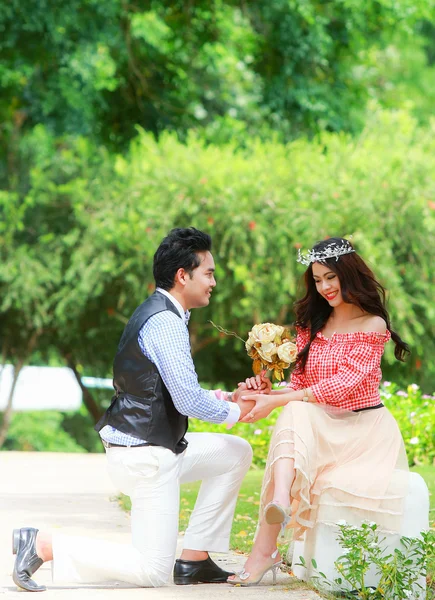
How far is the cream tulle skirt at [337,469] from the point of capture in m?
4.63

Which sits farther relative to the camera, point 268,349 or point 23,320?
point 23,320

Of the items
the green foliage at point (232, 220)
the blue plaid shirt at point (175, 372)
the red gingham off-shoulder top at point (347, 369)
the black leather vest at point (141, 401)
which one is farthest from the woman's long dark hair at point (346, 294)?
the green foliage at point (232, 220)

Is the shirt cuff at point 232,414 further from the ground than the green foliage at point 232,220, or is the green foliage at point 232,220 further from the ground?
the green foliage at point 232,220

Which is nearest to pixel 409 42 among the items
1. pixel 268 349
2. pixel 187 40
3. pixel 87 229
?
pixel 187 40

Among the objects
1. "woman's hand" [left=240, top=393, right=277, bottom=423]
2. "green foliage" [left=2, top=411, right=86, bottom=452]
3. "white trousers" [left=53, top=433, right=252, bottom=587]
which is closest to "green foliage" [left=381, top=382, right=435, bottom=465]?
"woman's hand" [left=240, top=393, right=277, bottom=423]

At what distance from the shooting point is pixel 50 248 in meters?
17.6

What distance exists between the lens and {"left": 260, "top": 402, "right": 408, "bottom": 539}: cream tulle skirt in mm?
4629

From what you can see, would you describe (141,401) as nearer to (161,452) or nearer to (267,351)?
(161,452)

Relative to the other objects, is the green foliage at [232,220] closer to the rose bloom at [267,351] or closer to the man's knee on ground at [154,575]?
the rose bloom at [267,351]

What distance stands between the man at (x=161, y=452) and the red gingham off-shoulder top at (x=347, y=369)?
507 millimetres

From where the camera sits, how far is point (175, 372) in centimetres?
452

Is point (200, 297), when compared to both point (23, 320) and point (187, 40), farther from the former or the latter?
point (23, 320)

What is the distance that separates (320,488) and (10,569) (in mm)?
1698

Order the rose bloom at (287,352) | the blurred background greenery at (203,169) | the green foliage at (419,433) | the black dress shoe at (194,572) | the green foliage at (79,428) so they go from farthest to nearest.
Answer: the green foliage at (79,428), the blurred background greenery at (203,169), the green foliage at (419,433), the rose bloom at (287,352), the black dress shoe at (194,572)
